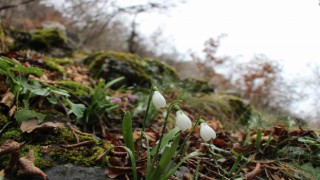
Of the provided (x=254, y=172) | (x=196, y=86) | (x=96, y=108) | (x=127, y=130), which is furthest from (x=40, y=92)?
(x=196, y=86)

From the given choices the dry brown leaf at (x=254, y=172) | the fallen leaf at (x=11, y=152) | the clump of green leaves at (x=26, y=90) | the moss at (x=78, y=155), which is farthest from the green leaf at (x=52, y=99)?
the dry brown leaf at (x=254, y=172)

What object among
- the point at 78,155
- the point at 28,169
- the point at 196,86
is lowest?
the point at 196,86

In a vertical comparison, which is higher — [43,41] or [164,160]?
[164,160]

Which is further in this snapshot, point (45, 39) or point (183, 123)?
point (45, 39)

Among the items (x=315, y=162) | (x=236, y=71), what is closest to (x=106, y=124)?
(x=315, y=162)

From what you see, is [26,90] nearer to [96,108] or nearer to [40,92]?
[40,92]

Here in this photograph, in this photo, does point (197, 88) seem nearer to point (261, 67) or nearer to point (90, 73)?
point (90, 73)

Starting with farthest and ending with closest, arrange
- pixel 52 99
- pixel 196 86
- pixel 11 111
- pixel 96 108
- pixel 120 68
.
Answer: pixel 196 86
pixel 120 68
pixel 96 108
pixel 52 99
pixel 11 111
